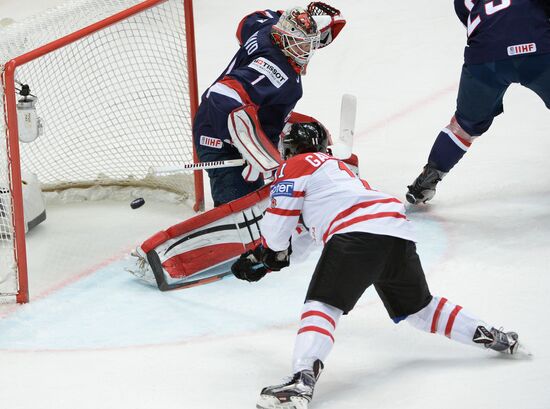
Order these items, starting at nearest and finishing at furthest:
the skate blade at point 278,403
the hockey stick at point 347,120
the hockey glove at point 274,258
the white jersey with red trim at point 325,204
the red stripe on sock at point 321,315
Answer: the skate blade at point 278,403 < the red stripe on sock at point 321,315 < the white jersey with red trim at point 325,204 < the hockey glove at point 274,258 < the hockey stick at point 347,120

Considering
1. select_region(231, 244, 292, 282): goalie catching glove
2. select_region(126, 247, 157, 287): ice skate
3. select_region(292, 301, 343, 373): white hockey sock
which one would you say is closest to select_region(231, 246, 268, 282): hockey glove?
select_region(231, 244, 292, 282): goalie catching glove

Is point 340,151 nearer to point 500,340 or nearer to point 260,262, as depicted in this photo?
point 260,262

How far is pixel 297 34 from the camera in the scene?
374cm

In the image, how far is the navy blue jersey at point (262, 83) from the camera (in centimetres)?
379

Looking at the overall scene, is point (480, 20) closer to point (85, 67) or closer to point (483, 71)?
point (483, 71)

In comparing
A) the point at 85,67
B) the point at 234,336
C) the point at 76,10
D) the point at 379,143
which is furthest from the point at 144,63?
the point at 234,336

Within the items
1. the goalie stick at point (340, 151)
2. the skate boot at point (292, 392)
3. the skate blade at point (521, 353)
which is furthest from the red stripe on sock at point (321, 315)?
the goalie stick at point (340, 151)

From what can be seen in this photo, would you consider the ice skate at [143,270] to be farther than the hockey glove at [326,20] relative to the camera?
No

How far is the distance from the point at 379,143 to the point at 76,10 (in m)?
1.62

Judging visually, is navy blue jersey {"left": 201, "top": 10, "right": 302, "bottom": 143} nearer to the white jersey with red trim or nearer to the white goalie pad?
the white goalie pad

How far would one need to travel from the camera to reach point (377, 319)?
330 cm

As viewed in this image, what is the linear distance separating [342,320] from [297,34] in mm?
1004

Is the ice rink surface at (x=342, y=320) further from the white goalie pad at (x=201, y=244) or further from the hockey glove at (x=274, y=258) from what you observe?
the hockey glove at (x=274, y=258)

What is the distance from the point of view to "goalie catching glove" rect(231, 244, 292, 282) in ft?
9.88
